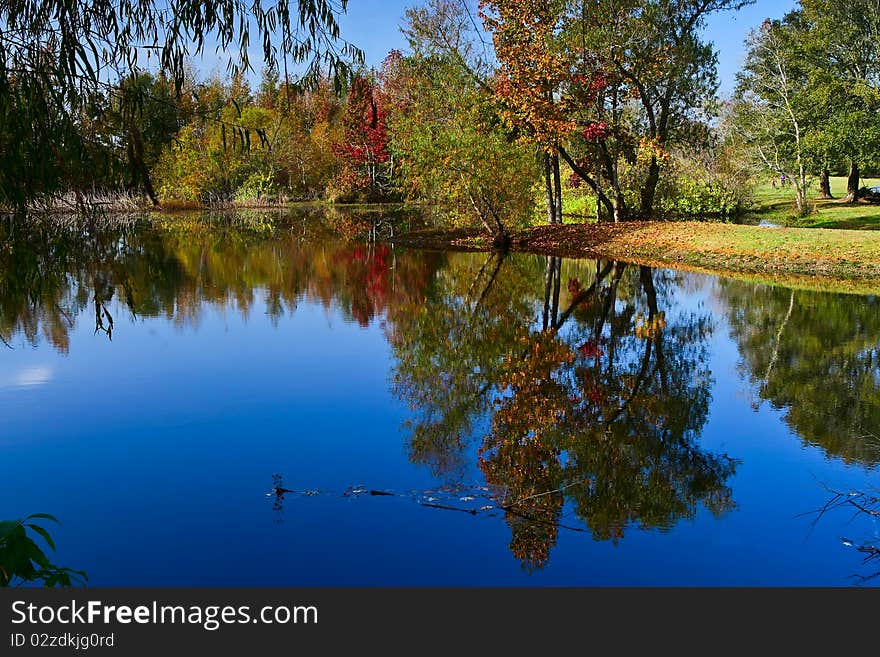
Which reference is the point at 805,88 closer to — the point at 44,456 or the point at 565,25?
the point at 565,25

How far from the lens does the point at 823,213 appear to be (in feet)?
92.9

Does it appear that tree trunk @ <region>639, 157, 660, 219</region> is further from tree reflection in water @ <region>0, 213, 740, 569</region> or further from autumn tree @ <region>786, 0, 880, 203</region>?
autumn tree @ <region>786, 0, 880, 203</region>

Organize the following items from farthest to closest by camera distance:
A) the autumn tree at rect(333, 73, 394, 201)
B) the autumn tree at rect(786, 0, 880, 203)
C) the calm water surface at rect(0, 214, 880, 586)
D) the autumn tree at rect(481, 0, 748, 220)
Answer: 1. the autumn tree at rect(333, 73, 394, 201)
2. the autumn tree at rect(786, 0, 880, 203)
3. the autumn tree at rect(481, 0, 748, 220)
4. the calm water surface at rect(0, 214, 880, 586)

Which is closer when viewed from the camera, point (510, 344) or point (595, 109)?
point (510, 344)

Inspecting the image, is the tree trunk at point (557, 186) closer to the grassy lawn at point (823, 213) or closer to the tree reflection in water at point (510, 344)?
the tree reflection in water at point (510, 344)

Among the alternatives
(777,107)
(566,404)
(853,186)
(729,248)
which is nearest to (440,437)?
(566,404)

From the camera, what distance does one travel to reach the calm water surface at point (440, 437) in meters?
5.13

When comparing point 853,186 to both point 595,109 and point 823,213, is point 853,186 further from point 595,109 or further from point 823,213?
point 595,109

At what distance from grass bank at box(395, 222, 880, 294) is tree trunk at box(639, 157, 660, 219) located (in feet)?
6.86

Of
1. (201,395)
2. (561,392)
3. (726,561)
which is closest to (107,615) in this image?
(726,561)

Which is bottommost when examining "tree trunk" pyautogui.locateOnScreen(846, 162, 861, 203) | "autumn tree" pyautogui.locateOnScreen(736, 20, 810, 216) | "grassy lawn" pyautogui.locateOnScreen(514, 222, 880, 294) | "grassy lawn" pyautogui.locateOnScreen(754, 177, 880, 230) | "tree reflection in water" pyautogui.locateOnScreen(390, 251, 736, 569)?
"tree reflection in water" pyautogui.locateOnScreen(390, 251, 736, 569)

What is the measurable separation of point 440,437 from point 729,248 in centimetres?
1468

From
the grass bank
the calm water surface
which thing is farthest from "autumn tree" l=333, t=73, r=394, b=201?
the calm water surface

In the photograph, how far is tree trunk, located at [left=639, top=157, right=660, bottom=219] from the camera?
2514 cm
